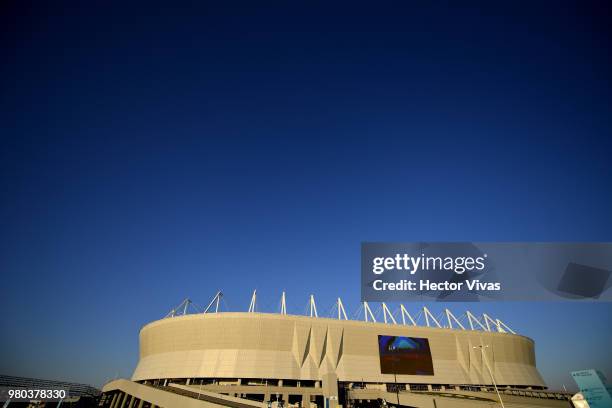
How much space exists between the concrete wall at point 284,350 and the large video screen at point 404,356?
1.64 meters

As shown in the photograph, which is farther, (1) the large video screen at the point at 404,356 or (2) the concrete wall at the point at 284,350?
(1) the large video screen at the point at 404,356

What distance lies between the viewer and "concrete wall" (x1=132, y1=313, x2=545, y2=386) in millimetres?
89688

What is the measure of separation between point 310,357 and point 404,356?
31897 mm

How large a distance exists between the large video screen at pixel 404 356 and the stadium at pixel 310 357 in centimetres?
30

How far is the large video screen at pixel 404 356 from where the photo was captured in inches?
3986

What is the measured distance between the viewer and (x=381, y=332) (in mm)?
106188

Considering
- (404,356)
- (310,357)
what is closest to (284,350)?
(310,357)

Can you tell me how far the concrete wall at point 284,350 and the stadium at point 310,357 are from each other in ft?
0.90

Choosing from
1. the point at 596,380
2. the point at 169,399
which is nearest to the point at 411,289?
the point at 169,399

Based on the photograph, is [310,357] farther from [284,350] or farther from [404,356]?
[404,356]

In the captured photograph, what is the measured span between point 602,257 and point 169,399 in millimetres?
62469

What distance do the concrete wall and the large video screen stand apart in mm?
1639

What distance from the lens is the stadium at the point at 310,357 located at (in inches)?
3418

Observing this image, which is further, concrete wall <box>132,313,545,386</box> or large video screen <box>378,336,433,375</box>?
large video screen <box>378,336,433,375</box>
